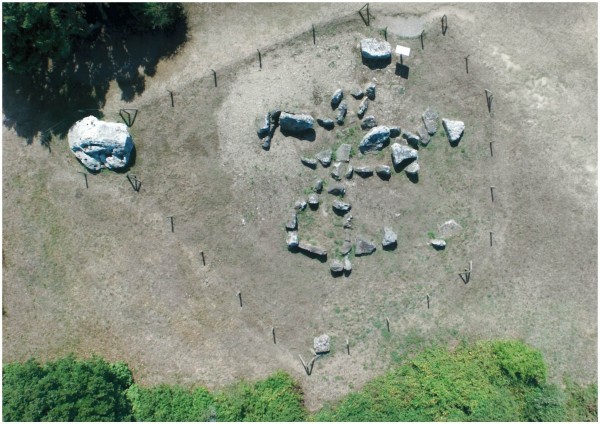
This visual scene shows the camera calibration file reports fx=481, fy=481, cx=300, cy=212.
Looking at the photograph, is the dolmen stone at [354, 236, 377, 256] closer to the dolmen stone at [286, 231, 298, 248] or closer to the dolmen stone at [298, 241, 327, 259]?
the dolmen stone at [298, 241, 327, 259]

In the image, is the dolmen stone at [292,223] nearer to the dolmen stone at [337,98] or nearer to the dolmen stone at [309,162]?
the dolmen stone at [309,162]

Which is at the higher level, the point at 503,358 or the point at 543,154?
the point at 543,154

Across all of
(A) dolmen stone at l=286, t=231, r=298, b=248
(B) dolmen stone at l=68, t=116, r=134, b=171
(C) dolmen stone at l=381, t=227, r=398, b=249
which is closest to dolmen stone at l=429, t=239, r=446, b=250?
(C) dolmen stone at l=381, t=227, r=398, b=249

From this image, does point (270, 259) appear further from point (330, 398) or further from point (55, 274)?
point (55, 274)

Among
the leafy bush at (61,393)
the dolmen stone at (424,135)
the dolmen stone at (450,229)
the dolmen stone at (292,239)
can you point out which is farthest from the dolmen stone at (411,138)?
the leafy bush at (61,393)

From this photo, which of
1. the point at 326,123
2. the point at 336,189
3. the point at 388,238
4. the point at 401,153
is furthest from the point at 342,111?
the point at 388,238

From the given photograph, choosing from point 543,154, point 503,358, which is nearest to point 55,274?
point 503,358
